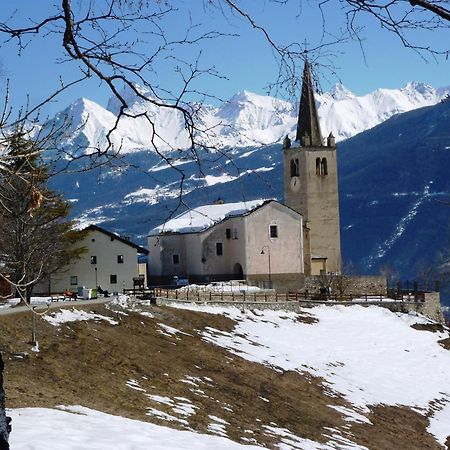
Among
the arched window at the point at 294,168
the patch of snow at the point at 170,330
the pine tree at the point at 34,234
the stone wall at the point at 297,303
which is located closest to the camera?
the pine tree at the point at 34,234

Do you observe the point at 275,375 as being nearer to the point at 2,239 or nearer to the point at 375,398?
the point at 375,398

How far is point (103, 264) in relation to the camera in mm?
65500

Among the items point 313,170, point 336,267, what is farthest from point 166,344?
point 313,170

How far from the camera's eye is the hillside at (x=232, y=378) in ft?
69.7

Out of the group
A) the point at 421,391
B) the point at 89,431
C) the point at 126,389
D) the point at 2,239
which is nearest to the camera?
the point at 89,431

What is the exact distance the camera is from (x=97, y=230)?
6556 centimetres

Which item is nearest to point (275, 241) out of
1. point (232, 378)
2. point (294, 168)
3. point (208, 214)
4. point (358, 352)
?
point (208, 214)

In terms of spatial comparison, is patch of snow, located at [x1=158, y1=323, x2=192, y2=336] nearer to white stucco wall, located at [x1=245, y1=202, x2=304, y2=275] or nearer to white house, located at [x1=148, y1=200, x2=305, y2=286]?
white house, located at [x1=148, y1=200, x2=305, y2=286]

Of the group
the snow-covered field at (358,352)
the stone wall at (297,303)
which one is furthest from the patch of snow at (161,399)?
the stone wall at (297,303)

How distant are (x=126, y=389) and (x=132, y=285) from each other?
141 feet

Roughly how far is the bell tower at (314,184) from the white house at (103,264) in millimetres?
26450

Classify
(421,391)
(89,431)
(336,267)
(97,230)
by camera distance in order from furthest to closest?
(336,267) < (97,230) < (421,391) < (89,431)

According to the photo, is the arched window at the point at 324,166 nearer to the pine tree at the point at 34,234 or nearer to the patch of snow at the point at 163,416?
the pine tree at the point at 34,234

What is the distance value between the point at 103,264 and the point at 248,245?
45.8 feet
